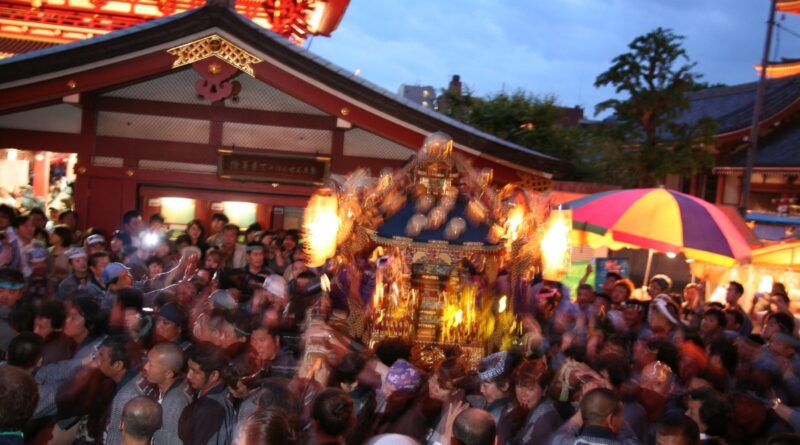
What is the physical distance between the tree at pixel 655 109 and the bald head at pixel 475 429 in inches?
509

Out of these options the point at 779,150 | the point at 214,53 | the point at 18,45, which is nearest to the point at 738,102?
the point at 779,150

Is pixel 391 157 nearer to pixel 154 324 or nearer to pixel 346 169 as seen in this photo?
pixel 346 169

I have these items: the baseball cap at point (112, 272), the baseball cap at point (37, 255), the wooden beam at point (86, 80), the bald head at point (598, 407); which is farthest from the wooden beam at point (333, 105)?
the bald head at point (598, 407)

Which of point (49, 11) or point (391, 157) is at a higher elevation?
point (49, 11)

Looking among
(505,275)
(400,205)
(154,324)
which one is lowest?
(154,324)

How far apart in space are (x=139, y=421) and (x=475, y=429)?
169 cm

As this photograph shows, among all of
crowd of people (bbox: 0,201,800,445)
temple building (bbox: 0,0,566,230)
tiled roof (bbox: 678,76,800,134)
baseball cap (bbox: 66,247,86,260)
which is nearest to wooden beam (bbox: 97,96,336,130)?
temple building (bbox: 0,0,566,230)

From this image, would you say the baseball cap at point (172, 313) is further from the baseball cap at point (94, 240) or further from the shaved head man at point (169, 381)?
the baseball cap at point (94, 240)

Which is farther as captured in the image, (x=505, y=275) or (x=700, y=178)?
(x=700, y=178)

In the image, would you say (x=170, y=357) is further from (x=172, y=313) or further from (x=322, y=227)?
(x=322, y=227)

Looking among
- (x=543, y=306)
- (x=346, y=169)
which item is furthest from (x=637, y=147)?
(x=543, y=306)

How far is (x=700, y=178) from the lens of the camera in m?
22.3

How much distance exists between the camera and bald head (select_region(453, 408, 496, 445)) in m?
3.66

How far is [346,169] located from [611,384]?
21.9 ft
